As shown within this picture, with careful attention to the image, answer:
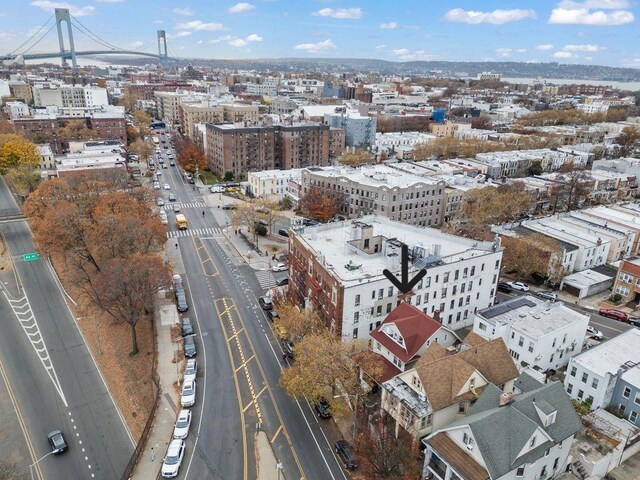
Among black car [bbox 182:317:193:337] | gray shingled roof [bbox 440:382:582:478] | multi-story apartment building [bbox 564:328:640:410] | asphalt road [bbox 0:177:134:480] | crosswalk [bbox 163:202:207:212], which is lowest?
asphalt road [bbox 0:177:134:480]

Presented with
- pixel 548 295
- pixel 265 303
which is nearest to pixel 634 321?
pixel 548 295

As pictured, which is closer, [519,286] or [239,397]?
[239,397]

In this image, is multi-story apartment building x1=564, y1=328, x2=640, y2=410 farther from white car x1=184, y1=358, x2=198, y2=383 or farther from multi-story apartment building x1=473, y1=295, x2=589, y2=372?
white car x1=184, y1=358, x2=198, y2=383

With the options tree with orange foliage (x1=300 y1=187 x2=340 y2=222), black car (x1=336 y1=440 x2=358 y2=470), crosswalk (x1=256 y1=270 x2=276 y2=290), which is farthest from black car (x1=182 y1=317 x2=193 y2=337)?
tree with orange foliage (x1=300 y1=187 x2=340 y2=222)

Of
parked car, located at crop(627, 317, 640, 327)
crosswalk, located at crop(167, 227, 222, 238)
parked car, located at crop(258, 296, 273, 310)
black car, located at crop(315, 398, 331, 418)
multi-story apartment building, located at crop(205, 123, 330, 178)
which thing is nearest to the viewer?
black car, located at crop(315, 398, 331, 418)

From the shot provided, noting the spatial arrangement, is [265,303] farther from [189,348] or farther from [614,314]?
[614,314]

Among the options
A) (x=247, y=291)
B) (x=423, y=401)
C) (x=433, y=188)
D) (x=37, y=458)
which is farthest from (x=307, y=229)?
(x=433, y=188)

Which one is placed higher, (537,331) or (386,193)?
(386,193)
